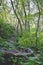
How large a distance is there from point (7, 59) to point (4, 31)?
5304 mm

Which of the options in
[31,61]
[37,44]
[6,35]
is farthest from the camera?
[6,35]

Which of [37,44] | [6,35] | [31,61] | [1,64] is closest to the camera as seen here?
[31,61]

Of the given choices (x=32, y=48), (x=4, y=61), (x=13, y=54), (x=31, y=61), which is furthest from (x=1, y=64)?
(x=31, y=61)

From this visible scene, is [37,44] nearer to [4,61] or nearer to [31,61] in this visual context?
[4,61]

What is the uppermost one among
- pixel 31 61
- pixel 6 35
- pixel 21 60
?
pixel 31 61

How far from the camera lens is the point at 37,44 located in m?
8.27

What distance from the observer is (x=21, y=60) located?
23.4 feet

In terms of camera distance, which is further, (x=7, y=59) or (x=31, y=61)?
(x=7, y=59)

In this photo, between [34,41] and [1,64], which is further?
[34,41]

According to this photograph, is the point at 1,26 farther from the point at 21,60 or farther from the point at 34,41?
the point at 21,60

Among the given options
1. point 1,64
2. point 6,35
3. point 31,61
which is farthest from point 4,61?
point 6,35

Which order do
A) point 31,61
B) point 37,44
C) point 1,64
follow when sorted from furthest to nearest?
point 37,44
point 1,64
point 31,61

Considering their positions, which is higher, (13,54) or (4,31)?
(13,54)

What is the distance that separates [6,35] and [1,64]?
5.36 m
